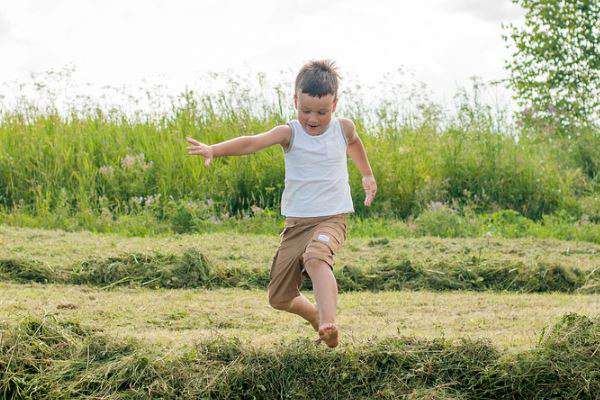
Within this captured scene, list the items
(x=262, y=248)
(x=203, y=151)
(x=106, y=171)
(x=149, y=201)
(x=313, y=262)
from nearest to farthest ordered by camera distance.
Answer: (x=203, y=151) < (x=313, y=262) < (x=262, y=248) < (x=149, y=201) < (x=106, y=171)

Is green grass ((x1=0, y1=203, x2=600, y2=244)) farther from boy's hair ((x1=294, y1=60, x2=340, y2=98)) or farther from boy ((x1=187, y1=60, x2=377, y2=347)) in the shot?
boy's hair ((x1=294, y1=60, x2=340, y2=98))

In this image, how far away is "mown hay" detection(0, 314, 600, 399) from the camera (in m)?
4.96

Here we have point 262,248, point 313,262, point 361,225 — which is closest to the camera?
point 313,262

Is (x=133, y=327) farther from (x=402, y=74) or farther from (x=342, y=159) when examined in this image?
(x=402, y=74)

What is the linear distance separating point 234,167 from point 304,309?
649 centimetres

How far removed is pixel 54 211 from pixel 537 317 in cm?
651

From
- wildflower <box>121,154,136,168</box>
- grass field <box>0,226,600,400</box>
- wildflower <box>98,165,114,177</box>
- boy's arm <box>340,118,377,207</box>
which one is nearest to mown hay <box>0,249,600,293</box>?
grass field <box>0,226,600,400</box>

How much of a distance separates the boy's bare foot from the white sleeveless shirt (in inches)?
25.6

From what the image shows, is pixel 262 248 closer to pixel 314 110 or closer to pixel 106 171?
pixel 106 171

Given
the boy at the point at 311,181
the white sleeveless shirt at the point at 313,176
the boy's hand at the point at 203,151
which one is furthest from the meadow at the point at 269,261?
the boy's hand at the point at 203,151

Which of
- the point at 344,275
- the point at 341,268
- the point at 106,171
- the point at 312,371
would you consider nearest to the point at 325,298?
the point at 312,371

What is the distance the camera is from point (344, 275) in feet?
26.6

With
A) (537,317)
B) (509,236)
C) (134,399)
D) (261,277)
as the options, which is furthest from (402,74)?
(134,399)

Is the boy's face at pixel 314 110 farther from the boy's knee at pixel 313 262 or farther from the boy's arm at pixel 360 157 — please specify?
the boy's knee at pixel 313 262
